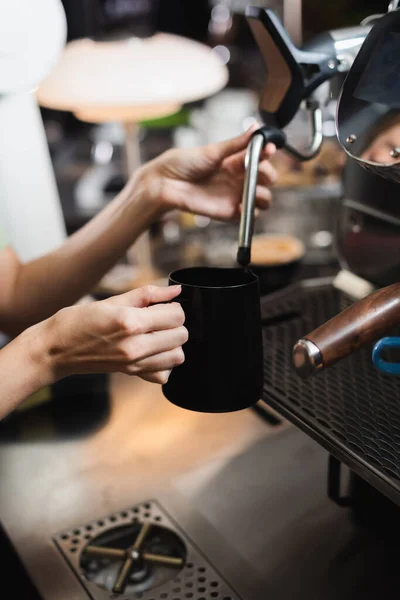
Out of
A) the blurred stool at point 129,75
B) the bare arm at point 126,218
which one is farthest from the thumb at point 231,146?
the blurred stool at point 129,75

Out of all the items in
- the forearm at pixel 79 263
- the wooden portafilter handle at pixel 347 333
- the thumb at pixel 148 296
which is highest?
the wooden portafilter handle at pixel 347 333

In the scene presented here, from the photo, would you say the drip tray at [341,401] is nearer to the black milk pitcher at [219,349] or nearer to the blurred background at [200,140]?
the black milk pitcher at [219,349]

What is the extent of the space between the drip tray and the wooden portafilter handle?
0.12 metres

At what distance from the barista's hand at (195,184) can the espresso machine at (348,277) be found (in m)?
0.17

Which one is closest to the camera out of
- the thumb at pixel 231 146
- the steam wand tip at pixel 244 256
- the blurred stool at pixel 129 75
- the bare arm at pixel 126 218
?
the steam wand tip at pixel 244 256

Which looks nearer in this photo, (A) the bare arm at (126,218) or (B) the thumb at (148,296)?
(B) the thumb at (148,296)

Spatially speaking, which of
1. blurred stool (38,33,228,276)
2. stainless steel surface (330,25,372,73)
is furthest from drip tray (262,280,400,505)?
blurred stool (38,33,228,276)

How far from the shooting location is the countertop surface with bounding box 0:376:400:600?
72cm

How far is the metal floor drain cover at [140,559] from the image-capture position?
711mm

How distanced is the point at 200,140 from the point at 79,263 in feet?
5.40

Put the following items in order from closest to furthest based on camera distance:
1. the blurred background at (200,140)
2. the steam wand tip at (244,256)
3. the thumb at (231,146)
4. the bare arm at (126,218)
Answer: the steam wand tip at (244,256) → the thumb at (231,146) → the bare arm at (126,218) → the blurred background at (200,140)

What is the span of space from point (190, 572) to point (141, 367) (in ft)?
0.88

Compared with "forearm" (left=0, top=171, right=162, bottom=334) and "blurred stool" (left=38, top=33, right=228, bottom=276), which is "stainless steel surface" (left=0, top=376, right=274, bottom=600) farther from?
"blurred stool" (left=38, top=33, right=228, bottom=276)

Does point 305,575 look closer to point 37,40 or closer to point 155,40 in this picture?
point 37,40
